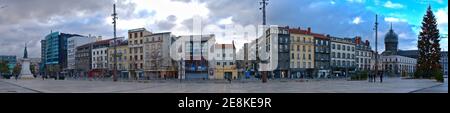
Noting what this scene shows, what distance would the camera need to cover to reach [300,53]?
4122 cm

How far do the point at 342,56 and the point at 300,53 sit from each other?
8.71 meters

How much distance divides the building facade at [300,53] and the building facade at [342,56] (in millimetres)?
5022

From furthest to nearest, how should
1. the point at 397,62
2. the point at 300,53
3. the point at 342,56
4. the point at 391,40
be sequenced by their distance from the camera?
1. the point at 342,56
2. the point at 300,53
3. the point at 397,62
4. the point at 391,40

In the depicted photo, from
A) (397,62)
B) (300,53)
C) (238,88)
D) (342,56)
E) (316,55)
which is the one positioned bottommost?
(238,88)

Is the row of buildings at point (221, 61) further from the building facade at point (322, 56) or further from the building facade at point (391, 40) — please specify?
the building facade at point (391, 40)

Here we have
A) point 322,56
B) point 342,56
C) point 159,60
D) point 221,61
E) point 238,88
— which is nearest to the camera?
point 238,88

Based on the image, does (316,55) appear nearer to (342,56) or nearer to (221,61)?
(342,56)

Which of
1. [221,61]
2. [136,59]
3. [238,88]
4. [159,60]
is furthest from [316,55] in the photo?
[238,88]

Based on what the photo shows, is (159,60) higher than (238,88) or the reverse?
higher
